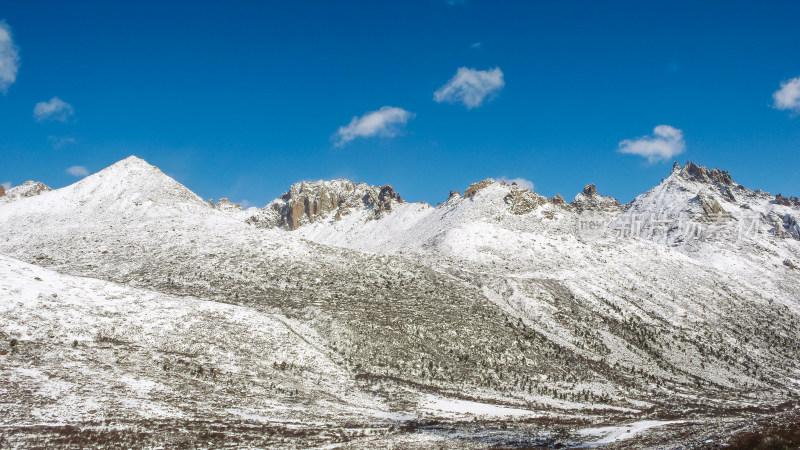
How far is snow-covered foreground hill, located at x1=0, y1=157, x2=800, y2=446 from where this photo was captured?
2745 centimetres

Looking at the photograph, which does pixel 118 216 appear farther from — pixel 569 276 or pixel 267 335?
pixel 569 276

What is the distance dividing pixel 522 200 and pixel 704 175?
3316 inches

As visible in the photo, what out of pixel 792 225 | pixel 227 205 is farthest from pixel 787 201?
pixel 227 205

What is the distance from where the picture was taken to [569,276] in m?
71.7

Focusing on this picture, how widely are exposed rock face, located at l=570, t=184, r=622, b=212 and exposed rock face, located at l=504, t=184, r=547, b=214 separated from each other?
43.1 metres

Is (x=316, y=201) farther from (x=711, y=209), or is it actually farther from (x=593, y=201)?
(x=711, y=209)

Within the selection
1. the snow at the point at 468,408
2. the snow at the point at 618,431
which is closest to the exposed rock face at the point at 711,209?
the snow at the point at 618,431

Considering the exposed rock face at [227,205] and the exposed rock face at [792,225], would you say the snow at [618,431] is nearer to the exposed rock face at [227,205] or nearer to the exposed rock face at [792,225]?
the exposed rock face at [792,225]

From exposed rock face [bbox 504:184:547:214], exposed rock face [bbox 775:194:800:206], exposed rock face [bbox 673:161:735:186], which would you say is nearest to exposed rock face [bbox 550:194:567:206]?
exposed rock face [bbox 504:184:547:214]

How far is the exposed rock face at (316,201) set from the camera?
146m

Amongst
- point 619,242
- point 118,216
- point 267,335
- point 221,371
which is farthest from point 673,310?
point 118,216

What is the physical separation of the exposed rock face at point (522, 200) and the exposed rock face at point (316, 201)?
40180mm

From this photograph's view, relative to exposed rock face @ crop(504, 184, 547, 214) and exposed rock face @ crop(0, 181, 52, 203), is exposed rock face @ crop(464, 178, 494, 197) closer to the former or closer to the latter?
exposed rock face @ crop(504, 184, 547, 214)

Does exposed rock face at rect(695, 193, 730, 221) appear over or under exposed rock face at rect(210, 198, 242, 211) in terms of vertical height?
under
